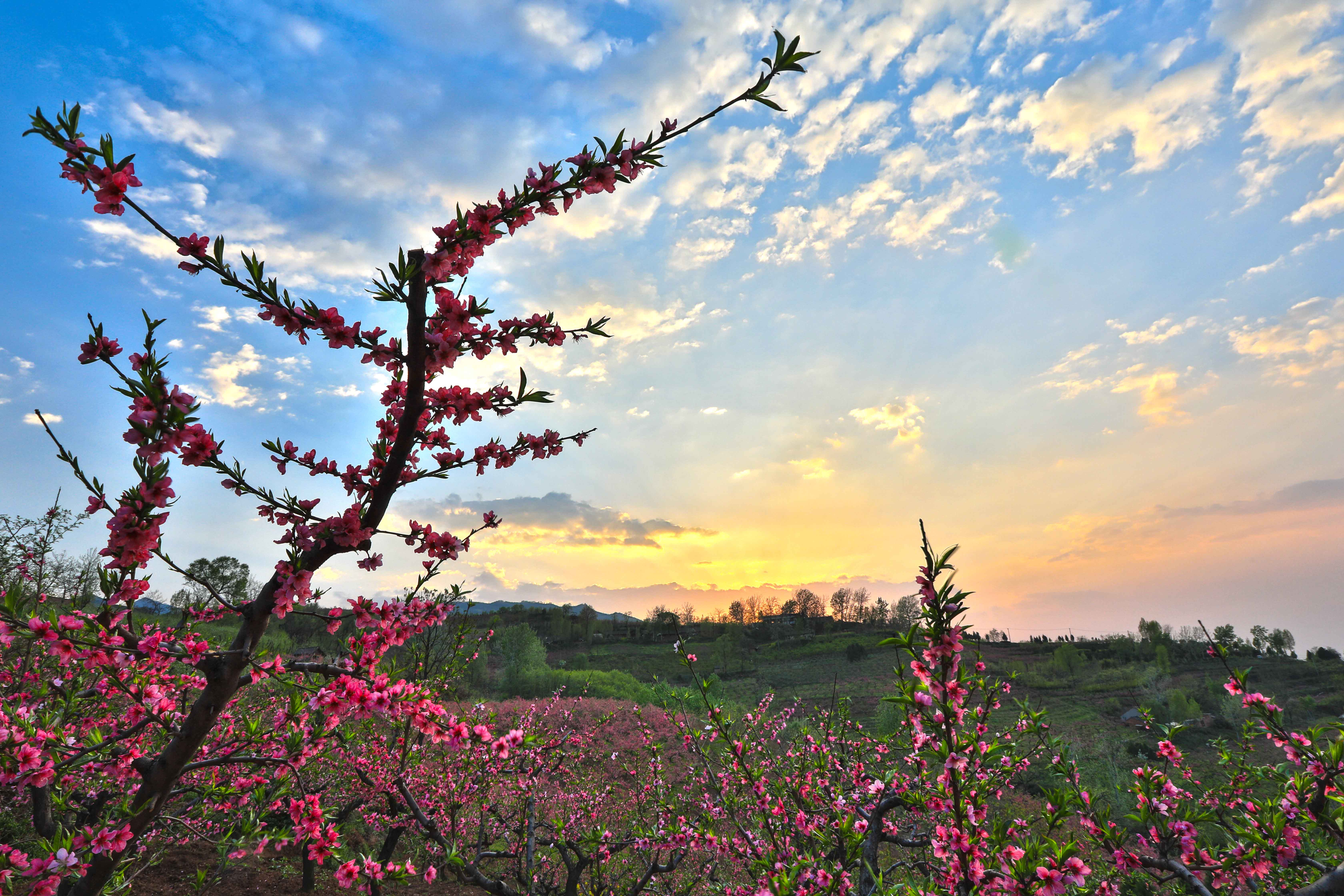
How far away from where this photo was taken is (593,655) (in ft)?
165

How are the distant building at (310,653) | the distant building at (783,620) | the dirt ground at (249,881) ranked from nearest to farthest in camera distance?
the dirt ground at (249,881) < the distant building at (310,653) < the distant building at (783,620)

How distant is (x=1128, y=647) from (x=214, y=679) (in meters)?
57.9

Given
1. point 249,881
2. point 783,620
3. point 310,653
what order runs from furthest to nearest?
1. point 783,620
2. point 310,653
3. point 249,881

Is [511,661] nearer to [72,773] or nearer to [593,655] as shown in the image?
[593,655]

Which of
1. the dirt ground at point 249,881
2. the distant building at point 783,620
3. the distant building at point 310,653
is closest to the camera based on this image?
the dirt ground at point 249,881

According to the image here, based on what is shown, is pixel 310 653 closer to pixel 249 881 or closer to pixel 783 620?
pixel 249 881

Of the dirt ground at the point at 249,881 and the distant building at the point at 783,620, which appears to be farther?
the distant building at the point at 783,620

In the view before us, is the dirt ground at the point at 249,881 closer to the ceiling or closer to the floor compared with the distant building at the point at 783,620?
closer to the floor

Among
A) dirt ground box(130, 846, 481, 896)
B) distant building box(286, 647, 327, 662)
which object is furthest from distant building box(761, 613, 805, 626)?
dirt ground box(130, 846, 481, 896)

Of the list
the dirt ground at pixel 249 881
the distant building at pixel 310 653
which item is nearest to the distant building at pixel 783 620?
the distant building at pixel 310 653

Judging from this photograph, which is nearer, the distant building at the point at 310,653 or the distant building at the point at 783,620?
the distant building at the point at 310,653

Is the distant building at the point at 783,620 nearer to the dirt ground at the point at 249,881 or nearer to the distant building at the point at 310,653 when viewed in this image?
the distant building at the point at 310,653

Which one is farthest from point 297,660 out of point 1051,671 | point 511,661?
point 1051,671

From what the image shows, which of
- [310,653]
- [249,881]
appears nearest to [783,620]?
[310,653]
